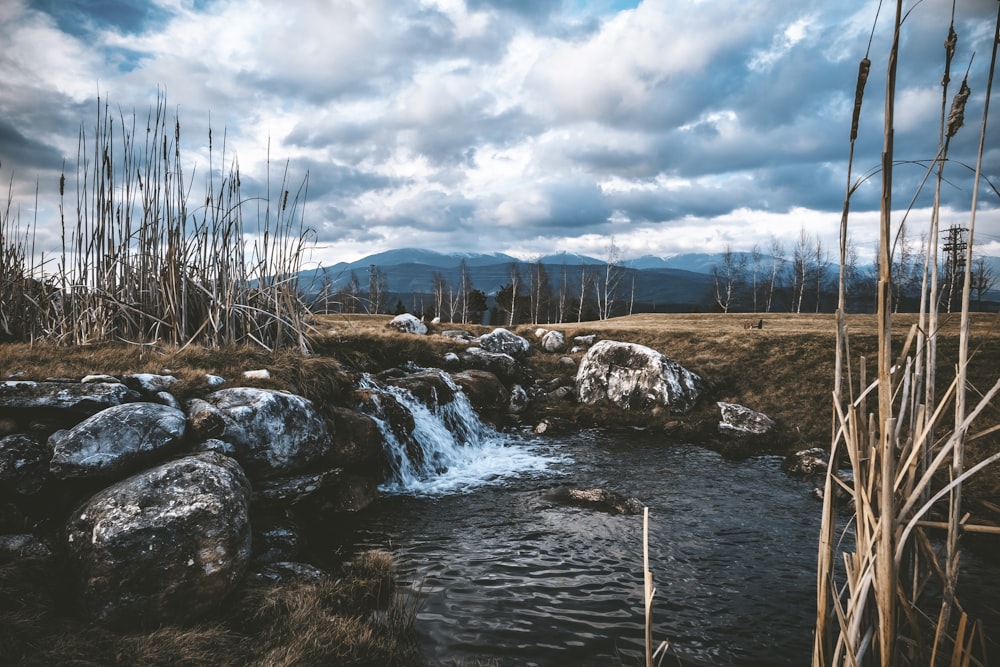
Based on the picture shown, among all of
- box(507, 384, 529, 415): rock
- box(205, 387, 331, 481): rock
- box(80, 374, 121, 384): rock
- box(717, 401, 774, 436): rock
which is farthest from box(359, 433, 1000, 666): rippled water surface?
box(507, 384, 529, 415): rock

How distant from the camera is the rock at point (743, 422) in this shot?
12.0 m

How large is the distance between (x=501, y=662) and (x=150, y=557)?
3036 mm

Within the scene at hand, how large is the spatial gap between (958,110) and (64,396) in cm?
720

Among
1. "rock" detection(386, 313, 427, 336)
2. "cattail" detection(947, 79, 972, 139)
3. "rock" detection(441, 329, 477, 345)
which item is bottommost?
"rock" detection(441, 329, 477, 345)

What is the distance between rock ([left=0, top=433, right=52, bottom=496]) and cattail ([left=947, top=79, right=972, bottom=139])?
22.4 feet

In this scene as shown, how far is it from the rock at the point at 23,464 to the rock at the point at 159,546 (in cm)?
67

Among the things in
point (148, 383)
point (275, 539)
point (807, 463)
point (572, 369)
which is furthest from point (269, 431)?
→ point (572, 369)

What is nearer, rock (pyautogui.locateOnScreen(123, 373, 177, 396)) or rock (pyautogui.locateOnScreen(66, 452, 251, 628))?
rock (pyautogui.locateOnScreen(66, 452, 251, 628))

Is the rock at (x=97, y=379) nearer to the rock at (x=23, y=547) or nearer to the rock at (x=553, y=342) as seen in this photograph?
the rock at (x=23, y=547)

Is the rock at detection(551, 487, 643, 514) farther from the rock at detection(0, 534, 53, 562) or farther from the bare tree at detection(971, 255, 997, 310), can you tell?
the bare tree at detection(971, 255, 997, 310)

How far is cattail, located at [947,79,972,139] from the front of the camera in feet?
5.50

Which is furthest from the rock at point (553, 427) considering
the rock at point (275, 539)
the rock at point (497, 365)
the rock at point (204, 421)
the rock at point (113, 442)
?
the rock at point (113, 442)

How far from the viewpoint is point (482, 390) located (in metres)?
13.8

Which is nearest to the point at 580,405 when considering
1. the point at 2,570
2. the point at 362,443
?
the point at 362,443
